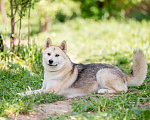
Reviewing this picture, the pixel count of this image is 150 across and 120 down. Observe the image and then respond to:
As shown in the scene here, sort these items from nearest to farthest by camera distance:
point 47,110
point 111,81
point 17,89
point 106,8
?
point 47,110 < point 111,81 < point 17,89 < point 106,8

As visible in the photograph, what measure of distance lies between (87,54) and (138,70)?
4.58 m

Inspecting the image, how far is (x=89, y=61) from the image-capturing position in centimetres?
848

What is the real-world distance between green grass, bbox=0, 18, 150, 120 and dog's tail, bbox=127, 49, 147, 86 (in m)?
0.21

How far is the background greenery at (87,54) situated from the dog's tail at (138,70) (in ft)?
0.71

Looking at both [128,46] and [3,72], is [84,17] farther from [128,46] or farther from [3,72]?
[3,72]

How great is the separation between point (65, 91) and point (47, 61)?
0.76m

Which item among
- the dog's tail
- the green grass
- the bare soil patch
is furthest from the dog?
the bare soil patch

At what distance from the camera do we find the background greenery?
377 centimetres

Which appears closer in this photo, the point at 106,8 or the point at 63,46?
the point at 63,46

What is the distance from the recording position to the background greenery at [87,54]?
377 centimetres

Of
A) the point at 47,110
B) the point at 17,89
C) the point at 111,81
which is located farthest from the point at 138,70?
the point at 17,89

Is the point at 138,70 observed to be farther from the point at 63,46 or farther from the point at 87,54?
the point at 87,54

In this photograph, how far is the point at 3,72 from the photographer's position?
19.5 ft

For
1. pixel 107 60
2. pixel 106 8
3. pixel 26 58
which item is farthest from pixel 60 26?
pixel 26 58
